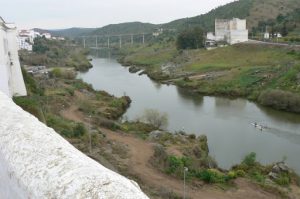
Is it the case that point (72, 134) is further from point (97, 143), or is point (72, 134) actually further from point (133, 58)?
point (133, 58)

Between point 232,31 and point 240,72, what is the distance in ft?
66.9

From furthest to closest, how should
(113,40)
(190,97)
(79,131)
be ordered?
(113,40) < (190,97) < (79,131)

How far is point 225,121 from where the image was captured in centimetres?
3020

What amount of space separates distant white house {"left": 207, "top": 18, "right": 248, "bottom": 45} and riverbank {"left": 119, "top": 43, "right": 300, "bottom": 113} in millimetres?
5432

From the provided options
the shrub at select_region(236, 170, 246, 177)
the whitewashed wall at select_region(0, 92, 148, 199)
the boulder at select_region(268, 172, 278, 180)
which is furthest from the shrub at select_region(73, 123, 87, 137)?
the whitewashed wall at select_region(0, 92, 148, 199)

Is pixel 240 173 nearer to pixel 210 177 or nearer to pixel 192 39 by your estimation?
pixel 210 177

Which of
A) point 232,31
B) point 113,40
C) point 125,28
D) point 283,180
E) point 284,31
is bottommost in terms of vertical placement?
point 283,180

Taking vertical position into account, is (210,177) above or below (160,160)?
below

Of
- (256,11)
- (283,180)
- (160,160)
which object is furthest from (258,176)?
(256,11)

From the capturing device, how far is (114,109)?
33094 mm

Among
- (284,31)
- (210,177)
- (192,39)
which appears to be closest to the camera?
(210,177)

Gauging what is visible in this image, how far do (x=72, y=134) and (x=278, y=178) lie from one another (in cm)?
862

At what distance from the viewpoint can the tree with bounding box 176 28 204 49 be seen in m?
66.1

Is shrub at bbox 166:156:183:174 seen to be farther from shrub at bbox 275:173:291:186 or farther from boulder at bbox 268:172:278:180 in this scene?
shrub at bbox 275:173:291:186
